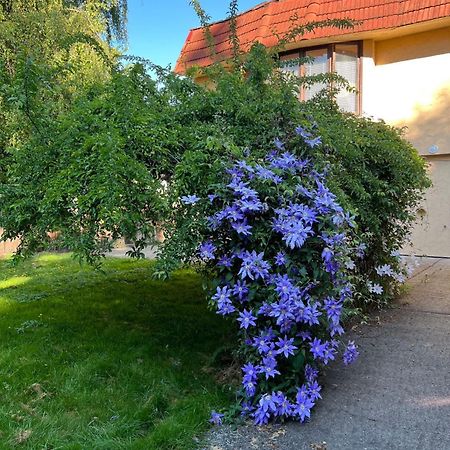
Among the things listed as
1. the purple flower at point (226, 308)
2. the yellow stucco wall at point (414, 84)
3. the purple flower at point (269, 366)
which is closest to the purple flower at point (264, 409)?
the purple flower at point (269, 366)

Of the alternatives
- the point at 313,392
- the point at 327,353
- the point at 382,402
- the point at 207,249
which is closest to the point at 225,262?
the point at 207,249

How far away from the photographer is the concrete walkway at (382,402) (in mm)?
2889

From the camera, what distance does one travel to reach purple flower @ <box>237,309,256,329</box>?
2.99m

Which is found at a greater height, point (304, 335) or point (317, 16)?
point (317, 16)

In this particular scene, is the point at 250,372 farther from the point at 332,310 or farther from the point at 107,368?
the point at 107,368

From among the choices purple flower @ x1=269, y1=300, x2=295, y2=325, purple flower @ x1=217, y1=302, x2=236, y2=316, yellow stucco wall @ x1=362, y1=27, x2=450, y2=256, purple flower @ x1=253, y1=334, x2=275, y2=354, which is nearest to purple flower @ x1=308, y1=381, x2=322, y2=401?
purple flower @ x1=253, y1=334, x2=275, y2=354

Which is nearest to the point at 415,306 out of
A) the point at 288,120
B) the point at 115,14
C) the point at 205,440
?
the point at 288,120

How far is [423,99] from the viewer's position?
388 inches

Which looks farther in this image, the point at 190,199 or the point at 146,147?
the point at 146,147

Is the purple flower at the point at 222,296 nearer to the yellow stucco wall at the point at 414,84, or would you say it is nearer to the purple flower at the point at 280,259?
the purple flower at the point at 280,259

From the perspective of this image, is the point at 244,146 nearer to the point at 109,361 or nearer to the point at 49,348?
the point at 109,361

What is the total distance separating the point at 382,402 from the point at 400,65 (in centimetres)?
840

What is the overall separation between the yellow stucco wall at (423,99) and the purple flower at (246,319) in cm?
749

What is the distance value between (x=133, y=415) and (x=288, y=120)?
89.6 inches
